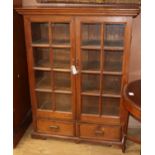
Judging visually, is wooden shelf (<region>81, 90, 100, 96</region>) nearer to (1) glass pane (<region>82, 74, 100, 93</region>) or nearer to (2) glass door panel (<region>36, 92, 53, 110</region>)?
(1) glass pane (<region>82, 74, 100, 93</region>)

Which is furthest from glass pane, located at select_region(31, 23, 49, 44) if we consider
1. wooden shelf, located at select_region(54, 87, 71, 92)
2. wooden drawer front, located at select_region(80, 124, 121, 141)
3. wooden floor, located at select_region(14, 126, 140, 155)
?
wooden floor, located at select_region(14, 126, 140, 155)

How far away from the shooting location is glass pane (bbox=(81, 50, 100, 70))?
6.46 ft

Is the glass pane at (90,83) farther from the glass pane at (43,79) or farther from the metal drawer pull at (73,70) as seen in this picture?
the glass pane at (43,79)

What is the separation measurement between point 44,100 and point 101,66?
2.20 ft

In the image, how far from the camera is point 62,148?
2.11 meters

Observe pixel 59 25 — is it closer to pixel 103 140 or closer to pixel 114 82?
pixel 114 82

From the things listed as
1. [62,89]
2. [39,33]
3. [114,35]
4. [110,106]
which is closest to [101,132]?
[110,106]

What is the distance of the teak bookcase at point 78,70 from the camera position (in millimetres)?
1823

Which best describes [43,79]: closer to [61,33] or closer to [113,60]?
[61,33]

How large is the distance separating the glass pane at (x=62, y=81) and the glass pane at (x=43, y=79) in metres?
0.07

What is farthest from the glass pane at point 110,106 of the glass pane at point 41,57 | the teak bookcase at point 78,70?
the glass pane at point 41,57

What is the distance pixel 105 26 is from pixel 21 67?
3.00 feet
